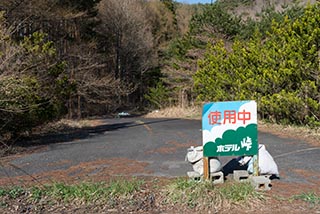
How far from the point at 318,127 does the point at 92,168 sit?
24.0 feet

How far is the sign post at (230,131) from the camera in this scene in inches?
188

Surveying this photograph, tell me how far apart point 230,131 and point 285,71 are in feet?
24.0

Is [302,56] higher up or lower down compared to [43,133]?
higher up

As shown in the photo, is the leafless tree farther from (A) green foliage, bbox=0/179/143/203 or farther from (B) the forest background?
(A) green foliage, bbox=0/179/143/203

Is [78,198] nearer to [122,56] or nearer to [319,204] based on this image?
[319,204]

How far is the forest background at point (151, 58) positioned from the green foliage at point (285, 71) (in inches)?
1.5

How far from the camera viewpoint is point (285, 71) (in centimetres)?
1123

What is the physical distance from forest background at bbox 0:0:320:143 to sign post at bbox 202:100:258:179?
503 centimetres

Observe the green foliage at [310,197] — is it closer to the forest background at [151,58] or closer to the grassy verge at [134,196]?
the grassy verge at [134,196]

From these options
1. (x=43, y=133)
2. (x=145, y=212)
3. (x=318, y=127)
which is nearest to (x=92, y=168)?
(x=145, y=212)

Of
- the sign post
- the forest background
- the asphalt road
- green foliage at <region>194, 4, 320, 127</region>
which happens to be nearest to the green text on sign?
the sign post

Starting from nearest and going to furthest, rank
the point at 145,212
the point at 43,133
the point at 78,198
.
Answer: the point at 145,212 → the point at 78,198 → the point at 43,133

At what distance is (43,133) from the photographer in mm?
14180

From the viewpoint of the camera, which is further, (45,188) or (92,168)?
(92,168)
